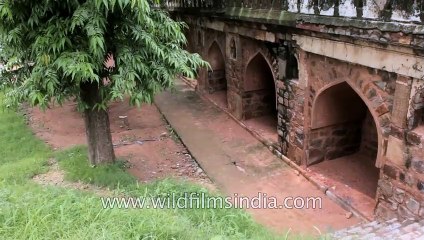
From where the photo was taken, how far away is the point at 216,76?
12.6 m

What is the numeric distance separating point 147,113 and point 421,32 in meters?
7.92

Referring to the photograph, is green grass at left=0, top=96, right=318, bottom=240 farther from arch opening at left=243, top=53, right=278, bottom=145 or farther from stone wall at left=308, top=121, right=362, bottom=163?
arch opening at left=243, top=53, right=278, bottom=145

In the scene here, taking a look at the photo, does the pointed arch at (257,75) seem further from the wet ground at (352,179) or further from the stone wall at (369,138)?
the wet ground at (352,179)

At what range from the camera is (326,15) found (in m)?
5.99

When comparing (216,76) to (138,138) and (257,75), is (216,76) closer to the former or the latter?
(257,75)

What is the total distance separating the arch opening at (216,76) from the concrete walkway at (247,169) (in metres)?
1.10

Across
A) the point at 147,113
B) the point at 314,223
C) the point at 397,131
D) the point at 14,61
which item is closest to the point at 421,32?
the point at 397,131

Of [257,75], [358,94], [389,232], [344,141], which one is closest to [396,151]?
[358,94]

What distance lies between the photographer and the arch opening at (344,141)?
22.4ft

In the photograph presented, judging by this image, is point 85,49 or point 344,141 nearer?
point 85,49

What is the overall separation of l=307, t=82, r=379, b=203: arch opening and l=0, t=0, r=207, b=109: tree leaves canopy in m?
2.69

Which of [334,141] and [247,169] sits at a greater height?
[334,141]

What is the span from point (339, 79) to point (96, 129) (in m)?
4.05

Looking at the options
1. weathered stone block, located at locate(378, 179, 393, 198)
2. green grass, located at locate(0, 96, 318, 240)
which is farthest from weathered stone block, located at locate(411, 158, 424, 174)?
green grass, located at locate(0, 96, 318, 240)
